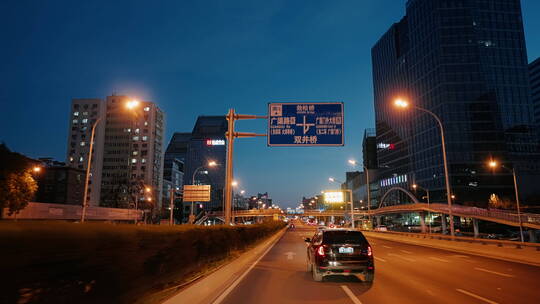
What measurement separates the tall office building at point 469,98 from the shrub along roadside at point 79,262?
104m

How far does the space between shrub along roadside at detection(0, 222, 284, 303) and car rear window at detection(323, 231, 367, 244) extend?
5249 millimetres

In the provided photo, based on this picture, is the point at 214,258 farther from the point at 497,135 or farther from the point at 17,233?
the point at 497,135

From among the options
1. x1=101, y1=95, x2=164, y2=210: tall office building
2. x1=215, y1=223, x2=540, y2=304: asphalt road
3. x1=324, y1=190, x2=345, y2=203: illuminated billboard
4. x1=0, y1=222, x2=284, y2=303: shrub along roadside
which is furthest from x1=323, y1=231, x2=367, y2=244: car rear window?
x1=101, y1=95, x2=164, y2=210: tall office building

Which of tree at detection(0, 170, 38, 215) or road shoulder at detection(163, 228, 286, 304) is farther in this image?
tree at detection(0, 170, 38, 215)

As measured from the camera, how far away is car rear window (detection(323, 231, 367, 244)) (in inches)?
463

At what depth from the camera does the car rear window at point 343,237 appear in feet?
38.6

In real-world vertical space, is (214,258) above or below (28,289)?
below

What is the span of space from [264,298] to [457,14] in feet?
415

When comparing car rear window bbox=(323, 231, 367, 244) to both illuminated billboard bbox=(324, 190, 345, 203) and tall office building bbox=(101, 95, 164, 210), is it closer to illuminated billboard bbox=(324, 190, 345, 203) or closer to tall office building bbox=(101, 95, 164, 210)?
illuminated billboard bbox=(324, 190, 345, 203)

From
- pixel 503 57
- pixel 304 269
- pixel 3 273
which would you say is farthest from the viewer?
pixel 503 57

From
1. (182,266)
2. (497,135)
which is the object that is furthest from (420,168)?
(182,266)

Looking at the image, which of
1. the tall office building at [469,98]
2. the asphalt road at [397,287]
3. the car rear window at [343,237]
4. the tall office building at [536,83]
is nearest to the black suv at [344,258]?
the car rear window at [343,237]

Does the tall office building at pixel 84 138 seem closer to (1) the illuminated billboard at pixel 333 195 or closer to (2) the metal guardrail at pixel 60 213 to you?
(2) the metal guardrail at pixel 60 213

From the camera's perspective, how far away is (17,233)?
4.42 metres
